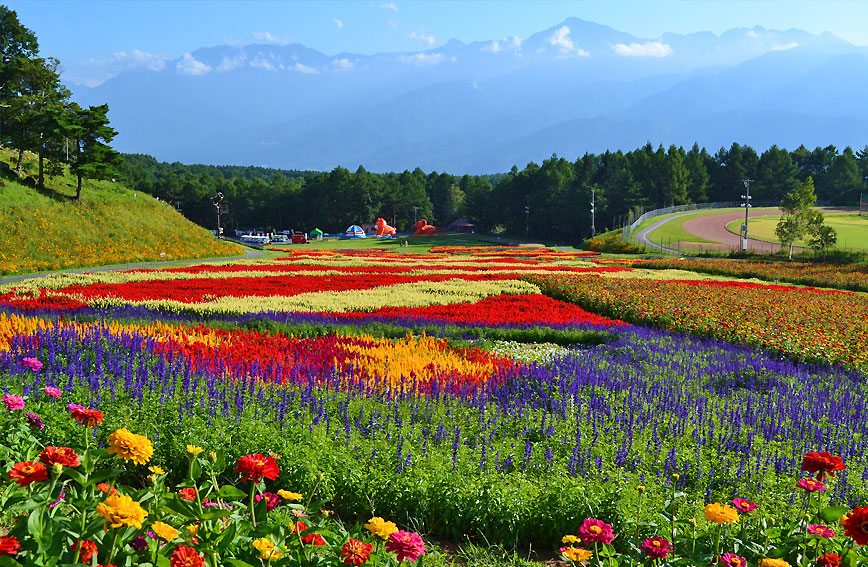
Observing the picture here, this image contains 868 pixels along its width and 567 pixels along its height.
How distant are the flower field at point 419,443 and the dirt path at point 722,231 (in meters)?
50.0

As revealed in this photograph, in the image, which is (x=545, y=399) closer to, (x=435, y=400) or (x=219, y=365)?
(x=435, y=400)

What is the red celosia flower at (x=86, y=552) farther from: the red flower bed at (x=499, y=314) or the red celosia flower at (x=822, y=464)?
the red flower bed at (x=499, y=314)

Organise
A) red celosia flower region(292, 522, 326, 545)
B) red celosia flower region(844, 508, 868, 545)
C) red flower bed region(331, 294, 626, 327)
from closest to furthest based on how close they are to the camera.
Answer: red celosia flower region(844, 508, 868, 545) < red celosia flower region(292, 522, 326, 545) < red flower bed region(331, 294, 626, 327)

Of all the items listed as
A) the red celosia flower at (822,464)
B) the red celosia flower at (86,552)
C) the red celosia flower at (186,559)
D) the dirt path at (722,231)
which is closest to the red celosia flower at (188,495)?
the red celosia flower at (86,552)

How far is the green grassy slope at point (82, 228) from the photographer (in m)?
33.0

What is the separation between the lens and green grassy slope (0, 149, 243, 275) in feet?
108

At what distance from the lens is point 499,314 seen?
15047mm

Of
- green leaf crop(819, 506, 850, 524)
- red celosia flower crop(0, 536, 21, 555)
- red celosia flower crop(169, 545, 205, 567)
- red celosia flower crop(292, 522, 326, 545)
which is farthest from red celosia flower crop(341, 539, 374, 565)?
green leaf crop(819, 506, 850, 524)

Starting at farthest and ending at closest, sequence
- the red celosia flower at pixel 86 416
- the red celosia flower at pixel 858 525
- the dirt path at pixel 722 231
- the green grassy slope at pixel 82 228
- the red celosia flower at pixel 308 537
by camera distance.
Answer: the dirt path at pixel 722 231, the green grassy slope at pixel 82 228, the red celosia flower at pixel 86 416, the red celosia flower at pixel 308 537, the red celosia flower at pixel 858 525

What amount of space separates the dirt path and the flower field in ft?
164

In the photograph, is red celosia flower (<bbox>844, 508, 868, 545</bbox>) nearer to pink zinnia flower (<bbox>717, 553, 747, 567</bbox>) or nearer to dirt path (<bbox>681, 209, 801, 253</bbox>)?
pink zinnia flower (<bbox>717, 553, 747, 567</bbox>)

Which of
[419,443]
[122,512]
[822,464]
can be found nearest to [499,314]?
[419,443]

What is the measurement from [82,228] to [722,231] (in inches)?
2714

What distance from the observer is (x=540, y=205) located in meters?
106
